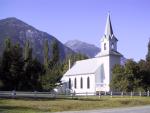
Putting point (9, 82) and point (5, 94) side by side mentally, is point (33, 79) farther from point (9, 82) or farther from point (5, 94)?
point (5, 94)

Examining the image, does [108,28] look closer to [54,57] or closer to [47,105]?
[54,57]

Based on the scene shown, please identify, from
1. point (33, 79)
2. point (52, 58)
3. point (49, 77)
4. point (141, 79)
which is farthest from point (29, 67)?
point (52, 58)

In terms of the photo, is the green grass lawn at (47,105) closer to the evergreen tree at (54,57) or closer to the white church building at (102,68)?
the white church building at (102,68)

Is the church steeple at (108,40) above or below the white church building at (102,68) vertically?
above

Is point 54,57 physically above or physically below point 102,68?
above

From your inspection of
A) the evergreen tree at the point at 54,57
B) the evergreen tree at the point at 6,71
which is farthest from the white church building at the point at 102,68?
the evergreen tree at the point at 6,71

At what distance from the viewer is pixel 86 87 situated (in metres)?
100

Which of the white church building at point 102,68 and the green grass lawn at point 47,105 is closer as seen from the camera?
the green grass lawn at point 47,105

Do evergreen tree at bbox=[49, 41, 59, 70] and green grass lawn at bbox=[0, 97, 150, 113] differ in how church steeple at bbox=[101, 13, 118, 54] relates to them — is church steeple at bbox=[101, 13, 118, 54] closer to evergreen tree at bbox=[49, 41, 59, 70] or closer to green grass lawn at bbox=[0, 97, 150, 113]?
evergreen tree at bbox=[49, 41, 59, 70]

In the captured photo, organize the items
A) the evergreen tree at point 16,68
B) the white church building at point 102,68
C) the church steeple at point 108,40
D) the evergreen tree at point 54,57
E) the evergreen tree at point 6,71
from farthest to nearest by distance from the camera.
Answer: the evergreen tree at point 54,57 → the church steeple at point 108,40 → the white church building at point 102,68 → the evergreen tree at point 16,68 → the evergreen tree at point 6,71

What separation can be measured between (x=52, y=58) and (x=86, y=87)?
1398 inches

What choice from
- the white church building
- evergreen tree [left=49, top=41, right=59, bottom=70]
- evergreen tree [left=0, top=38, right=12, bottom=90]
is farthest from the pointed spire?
evergreen tree [left=0, top=38, right=12, bottom=90]

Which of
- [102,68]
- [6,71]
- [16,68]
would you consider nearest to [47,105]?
[16,68]

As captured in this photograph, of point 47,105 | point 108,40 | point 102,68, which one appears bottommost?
point 47,105
